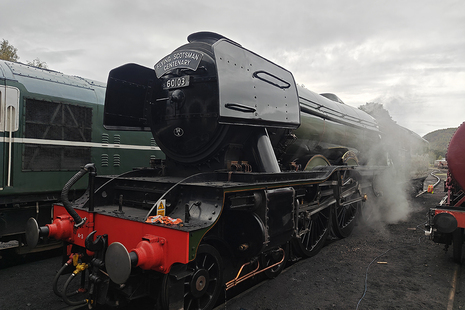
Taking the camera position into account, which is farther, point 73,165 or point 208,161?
point 73,165

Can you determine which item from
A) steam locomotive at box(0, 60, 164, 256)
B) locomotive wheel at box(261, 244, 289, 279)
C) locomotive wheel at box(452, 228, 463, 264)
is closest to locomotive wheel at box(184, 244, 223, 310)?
locomotive wheel at box(261, 244, 289, 279)

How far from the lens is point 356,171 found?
6324mm

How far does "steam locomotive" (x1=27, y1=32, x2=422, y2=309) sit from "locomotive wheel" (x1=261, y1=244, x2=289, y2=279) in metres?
0.02

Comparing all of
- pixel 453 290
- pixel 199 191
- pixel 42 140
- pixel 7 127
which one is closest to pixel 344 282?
pixel 453 290

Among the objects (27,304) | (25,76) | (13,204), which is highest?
(25,76)

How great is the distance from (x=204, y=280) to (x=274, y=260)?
4.87ft

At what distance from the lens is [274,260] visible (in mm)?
4070

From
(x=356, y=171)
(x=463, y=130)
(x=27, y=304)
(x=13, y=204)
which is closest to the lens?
(x=27, y=304)

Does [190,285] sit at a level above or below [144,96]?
below

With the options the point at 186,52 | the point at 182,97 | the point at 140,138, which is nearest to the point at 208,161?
the point at 182,97

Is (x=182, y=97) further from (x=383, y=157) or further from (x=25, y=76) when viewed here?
(x=383, y=157)

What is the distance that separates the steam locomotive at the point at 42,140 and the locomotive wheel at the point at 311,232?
373 cm

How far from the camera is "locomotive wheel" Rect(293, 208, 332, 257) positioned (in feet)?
14.6

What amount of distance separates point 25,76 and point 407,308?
20.5ft
